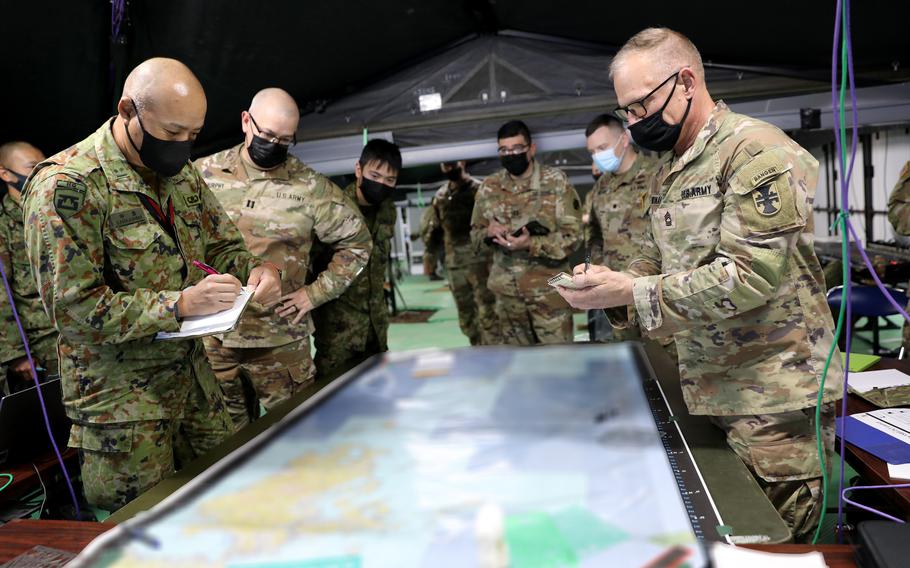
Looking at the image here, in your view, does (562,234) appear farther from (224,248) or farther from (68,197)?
(68,197)

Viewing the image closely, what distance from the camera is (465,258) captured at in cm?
449

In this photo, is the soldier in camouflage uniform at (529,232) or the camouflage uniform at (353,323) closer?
the camouflage uniform at (353,323)

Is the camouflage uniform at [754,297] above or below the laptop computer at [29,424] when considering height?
above

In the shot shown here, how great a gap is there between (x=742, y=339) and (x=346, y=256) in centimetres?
159

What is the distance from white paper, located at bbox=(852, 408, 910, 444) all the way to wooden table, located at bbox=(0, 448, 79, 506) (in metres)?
2.31

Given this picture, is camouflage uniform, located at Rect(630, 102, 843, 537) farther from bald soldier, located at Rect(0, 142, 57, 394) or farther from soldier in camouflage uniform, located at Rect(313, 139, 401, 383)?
bald soldier, located at Rect(0, 142, 57, 394)

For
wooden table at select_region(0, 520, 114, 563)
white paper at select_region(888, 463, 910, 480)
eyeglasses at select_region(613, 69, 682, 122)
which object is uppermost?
eyeglasses at select_region(613, 69, 682, 122)

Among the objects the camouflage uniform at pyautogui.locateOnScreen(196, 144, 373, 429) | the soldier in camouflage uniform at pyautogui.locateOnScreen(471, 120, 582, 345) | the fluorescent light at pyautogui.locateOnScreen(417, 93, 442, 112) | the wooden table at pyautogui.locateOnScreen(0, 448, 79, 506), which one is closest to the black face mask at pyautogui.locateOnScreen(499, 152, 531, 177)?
the soldier in camouflage uniform at pyautogui.locateOnScreen(471, 120, 582, 345)

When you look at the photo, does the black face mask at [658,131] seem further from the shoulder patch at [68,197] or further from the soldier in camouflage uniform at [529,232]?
the soldier in camouflage uniform at [529,232]

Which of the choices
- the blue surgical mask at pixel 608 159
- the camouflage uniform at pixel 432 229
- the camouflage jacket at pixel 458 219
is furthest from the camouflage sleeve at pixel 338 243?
the camouflage uniform at pixel 432 229

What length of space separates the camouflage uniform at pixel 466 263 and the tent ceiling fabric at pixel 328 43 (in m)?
0.89

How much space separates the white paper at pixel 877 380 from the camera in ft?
5.98

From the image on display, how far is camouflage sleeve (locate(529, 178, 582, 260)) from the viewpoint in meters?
3.30

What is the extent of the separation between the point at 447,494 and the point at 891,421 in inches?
53.7
